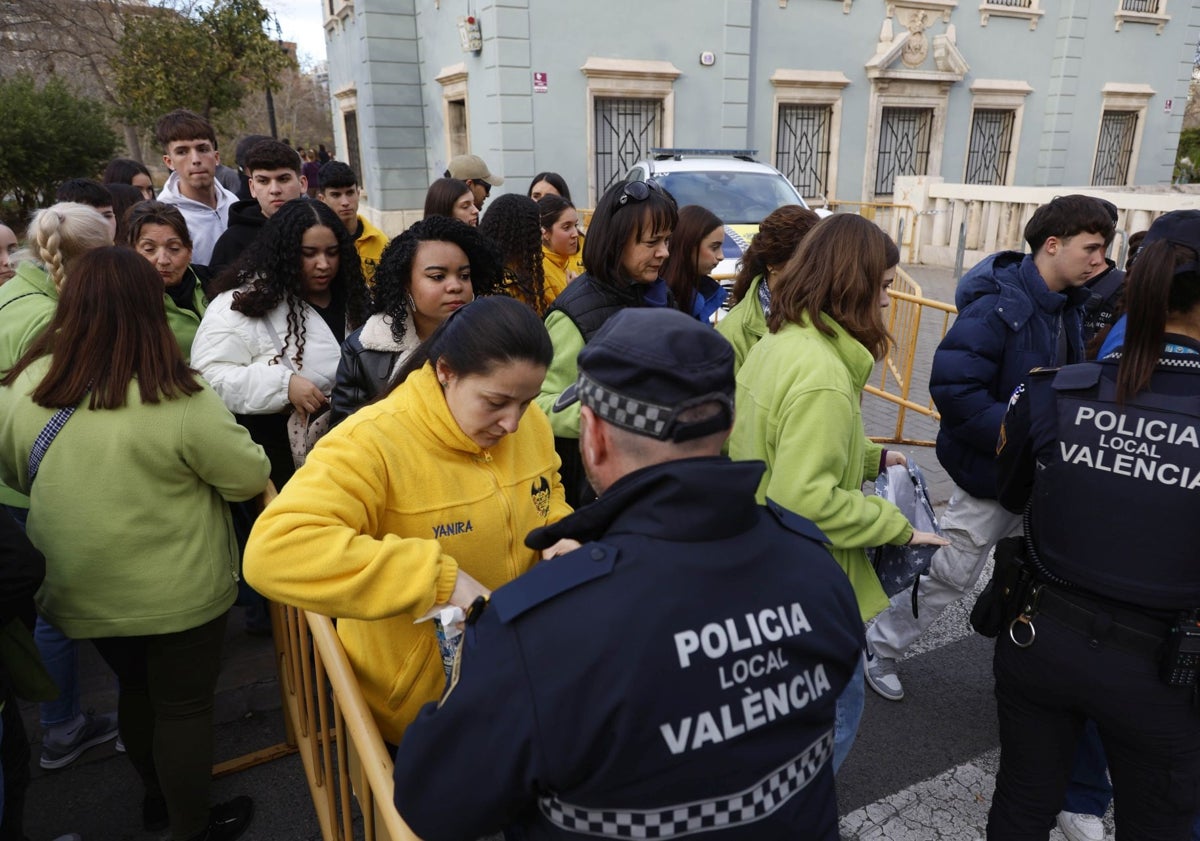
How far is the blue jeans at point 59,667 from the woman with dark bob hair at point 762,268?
9.08 feet

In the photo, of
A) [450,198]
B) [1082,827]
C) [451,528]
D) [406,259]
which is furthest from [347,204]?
[1082,827]

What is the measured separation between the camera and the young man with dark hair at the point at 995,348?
121 inches

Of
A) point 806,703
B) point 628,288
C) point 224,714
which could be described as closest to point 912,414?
point 628,288

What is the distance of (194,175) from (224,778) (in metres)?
3.39

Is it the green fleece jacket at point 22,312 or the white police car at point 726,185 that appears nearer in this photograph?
the green fleece jacket at point 22,312

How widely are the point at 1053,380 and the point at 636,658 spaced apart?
1524 mm

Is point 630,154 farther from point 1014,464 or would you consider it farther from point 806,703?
point 806,703

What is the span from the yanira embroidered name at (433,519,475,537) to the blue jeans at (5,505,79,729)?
1.97 m

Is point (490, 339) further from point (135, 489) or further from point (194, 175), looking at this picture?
point (194, 175)

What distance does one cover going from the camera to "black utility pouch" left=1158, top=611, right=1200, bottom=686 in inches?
72.4

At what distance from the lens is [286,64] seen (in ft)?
52.3

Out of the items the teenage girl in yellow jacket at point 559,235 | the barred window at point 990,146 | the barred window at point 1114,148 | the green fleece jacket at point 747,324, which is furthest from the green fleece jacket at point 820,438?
the barred window at point 1114,148

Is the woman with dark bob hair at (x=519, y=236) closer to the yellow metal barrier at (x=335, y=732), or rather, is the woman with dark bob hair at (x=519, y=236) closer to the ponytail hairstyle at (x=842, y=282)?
the ponytail hairstyle at (x=842, y=282)

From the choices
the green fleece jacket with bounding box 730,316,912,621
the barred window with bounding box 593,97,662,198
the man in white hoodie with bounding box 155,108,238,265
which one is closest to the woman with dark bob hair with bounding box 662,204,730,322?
the green fleece jacket with bounding box 730,316,912,621
